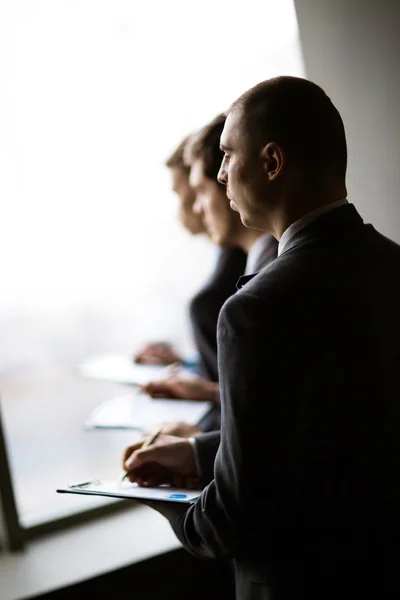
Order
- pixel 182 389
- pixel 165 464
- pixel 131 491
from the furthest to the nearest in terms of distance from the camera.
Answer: pixel 182 389 → pixel 165 464 → pixel 131 491

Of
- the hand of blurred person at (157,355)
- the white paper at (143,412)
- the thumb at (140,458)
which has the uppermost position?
the thumb at (140,458)

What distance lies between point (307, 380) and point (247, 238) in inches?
28.3

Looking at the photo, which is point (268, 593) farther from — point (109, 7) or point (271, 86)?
point (109, 7)

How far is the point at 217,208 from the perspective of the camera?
1536 millimetres

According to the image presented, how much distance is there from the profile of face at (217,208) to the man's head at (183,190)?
0.21 meters

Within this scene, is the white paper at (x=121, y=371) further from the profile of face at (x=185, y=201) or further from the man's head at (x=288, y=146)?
the man's head at (x=288, y=146)

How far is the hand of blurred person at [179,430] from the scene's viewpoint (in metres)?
1.36

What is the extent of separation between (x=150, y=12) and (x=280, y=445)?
1.45 metres

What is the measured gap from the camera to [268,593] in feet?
3.08

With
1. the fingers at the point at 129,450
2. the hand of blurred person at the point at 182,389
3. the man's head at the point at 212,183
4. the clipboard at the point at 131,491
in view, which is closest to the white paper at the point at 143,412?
the hand of blurred person at the point at 182,389

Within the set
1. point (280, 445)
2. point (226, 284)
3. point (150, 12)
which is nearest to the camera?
point (280, 445)

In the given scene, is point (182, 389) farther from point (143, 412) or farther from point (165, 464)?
point (165, 464)

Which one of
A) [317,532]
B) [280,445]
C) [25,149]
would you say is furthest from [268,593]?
[25,149]

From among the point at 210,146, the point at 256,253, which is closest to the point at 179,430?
the point at 256,253
